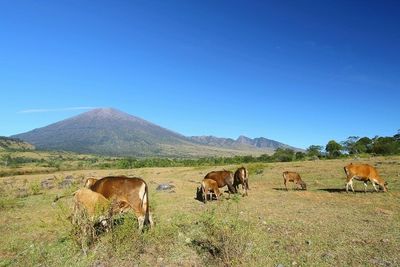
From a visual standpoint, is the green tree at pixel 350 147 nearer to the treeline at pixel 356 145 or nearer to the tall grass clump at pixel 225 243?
the treeline at pixel 356 145

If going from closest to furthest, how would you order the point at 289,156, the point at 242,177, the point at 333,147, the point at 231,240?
the point at 231,240 < the point at 242,177 < the point at 289,156 < the point at 333,147

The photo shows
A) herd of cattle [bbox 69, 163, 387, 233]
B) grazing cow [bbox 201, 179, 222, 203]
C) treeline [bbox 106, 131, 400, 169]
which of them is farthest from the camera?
treeline [bbox 106, 131, 400, 169]

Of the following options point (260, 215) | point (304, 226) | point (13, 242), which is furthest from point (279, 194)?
point (13, 242)

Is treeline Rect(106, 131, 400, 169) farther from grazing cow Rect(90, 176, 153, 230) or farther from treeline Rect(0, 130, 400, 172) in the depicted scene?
grazing cow Rect(90, 176, 153, 230)

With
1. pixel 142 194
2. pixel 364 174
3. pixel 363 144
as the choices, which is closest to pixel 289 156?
pixel 363 144

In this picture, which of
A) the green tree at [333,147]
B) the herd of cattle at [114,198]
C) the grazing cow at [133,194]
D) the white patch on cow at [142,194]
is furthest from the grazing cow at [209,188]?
the green tree at [333,147]

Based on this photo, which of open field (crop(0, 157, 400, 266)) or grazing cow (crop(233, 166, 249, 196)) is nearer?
open field (crop(0, 157, 400, 266))

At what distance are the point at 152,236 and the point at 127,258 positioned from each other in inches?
50.0

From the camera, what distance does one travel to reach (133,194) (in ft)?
39.1

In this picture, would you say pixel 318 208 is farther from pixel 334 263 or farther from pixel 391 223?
pixel 334 263

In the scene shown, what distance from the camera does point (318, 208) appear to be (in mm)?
15734

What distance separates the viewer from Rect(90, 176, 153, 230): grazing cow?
1171 centimetres

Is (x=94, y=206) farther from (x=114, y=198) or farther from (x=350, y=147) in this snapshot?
(x=350, y=147)

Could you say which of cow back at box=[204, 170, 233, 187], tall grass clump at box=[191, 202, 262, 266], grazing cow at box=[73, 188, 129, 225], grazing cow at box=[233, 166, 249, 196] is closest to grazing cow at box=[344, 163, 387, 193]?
grazing cow at box=[233, 166, 249, 196]
